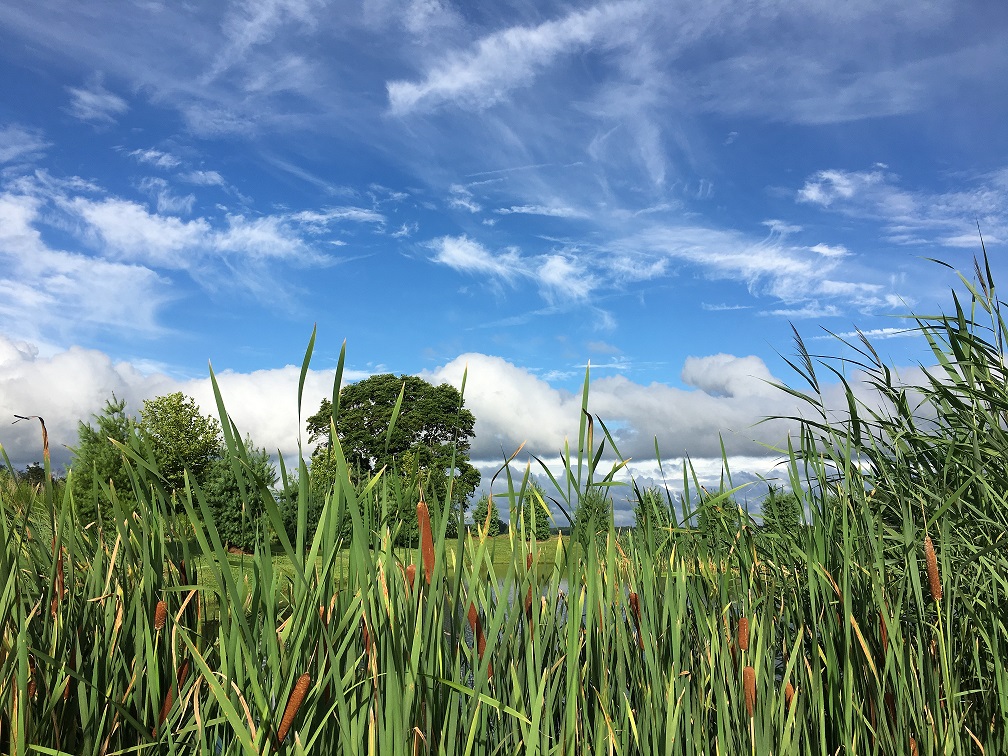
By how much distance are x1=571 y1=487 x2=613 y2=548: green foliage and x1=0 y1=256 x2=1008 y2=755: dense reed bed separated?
38mm

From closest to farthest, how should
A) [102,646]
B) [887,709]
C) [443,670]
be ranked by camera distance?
[443,670] < [102,646] < [887,709]

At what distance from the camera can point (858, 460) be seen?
109 inches

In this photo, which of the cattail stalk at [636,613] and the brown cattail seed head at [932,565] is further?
the cattail stalk at [636,613]

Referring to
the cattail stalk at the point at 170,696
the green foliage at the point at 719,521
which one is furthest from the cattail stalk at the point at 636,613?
the cattail stalk at the point at 170,696

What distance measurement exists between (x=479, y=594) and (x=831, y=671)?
97 centimetres

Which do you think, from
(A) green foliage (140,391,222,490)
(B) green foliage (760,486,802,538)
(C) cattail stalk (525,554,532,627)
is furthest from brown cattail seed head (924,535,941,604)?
(A) green foliage (140,391,222,490)

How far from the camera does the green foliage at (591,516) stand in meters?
1.75

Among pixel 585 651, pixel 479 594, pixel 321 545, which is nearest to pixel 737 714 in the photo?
pixel 585 651

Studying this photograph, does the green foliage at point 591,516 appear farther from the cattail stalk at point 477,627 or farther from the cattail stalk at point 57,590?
the cattail stalk at point 57,590

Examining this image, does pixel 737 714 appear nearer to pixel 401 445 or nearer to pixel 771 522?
pixel 771 522

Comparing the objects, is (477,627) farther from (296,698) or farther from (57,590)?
(57,590)

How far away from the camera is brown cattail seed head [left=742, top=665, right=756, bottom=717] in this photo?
181cm

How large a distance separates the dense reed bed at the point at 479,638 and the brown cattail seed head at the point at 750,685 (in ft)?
0.04

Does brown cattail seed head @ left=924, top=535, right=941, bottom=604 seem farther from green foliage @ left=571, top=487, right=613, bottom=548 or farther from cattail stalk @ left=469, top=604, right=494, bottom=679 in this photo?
cattail stalk @ left=469, top=604, right=494, bottom=679
